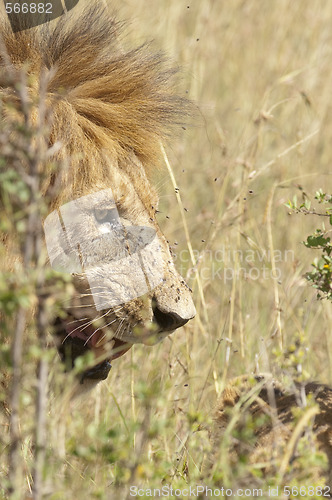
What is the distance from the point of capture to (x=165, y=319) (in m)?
2.93

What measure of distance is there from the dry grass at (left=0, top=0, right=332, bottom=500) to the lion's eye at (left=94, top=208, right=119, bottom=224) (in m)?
0.33

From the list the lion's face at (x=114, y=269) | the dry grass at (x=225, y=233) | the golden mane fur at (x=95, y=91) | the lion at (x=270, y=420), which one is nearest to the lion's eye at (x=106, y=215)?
the lion's face at (x=114, y=269)

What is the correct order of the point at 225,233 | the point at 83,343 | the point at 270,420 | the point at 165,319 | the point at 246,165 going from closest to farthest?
the point at 270,420 → the point at 165,319 → the point at 83,343 → the point at 246,165 → the point at 225,233

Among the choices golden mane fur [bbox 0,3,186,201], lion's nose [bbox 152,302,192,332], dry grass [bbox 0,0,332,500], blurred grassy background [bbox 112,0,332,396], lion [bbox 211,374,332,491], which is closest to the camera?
lion [bbox 211,374,332,491]

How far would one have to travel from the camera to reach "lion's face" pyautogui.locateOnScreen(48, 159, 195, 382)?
114 inches

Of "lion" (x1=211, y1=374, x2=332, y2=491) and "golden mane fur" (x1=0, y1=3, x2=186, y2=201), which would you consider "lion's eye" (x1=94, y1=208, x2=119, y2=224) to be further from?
"lion" (x1=211, y1=374, x2=332, y2=491)

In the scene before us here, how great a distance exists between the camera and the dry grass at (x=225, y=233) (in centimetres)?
265

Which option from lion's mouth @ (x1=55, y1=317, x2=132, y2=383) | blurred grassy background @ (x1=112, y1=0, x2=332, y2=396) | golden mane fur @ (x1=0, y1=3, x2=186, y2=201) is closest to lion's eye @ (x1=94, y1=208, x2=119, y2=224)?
golden mane fur @ (x1=0, y1=3, x2=186, y2=201)

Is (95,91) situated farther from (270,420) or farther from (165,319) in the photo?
(270,420)

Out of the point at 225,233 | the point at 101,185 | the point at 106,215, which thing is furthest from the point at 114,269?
the point at 225,233

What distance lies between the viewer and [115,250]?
3.00 m

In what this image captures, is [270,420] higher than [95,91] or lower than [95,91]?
lower

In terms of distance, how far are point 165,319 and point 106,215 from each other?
0.50 meters

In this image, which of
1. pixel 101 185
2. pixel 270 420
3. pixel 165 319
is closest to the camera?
pixel 270 420
